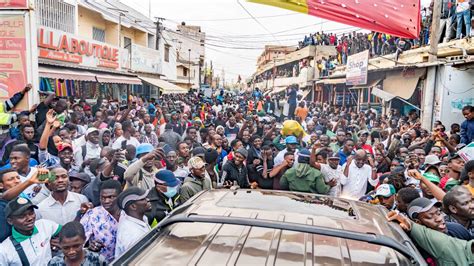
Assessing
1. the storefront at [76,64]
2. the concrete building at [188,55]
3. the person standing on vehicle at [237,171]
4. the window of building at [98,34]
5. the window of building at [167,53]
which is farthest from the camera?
the concrete building at [188,55]

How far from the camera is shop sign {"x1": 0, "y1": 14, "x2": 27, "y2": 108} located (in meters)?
8.14

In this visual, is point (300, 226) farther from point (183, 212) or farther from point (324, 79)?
point (324, 79)

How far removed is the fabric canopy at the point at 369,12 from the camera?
4.81m

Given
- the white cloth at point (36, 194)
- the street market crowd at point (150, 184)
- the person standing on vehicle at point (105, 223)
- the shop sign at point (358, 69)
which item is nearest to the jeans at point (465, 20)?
the shop sign at point (358, 69)

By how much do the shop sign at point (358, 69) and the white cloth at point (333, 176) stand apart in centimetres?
990

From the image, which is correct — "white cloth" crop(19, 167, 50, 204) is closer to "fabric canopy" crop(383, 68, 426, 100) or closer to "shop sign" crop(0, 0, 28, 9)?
"shop sign" crop(0, 0, 28, 9)

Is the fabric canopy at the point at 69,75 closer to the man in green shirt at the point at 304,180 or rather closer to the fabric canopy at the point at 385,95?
the man in green shirt at the point at 304,180

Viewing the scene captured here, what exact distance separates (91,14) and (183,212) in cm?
1765

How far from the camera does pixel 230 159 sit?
539cm

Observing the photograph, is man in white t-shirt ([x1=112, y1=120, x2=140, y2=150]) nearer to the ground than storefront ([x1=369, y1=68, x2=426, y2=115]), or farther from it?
nearer to the ground

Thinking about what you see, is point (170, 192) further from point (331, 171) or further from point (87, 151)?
point (87, 151)

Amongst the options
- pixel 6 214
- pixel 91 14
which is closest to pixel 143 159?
pixel 6 214

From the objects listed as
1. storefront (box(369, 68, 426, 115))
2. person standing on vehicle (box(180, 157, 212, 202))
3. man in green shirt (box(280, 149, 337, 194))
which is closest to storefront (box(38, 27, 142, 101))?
person standing on vehicle (box(180, 157, 212, 202))

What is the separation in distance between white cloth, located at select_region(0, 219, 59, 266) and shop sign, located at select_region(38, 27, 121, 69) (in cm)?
1001
